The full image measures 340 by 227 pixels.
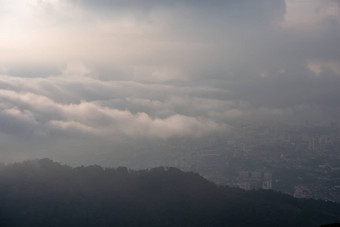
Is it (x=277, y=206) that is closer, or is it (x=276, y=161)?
(x=277, y=206)

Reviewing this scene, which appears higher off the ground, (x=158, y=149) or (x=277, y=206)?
(x=158, y=149)

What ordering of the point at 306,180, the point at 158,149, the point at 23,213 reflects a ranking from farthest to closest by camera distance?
the point at 158,149 → the point at 306,180 → the point at 23,213

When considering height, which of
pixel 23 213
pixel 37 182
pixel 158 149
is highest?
pixel 158 149

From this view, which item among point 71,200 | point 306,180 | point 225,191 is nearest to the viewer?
point 71,200

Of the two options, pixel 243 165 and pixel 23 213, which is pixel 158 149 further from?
pixel 23 213

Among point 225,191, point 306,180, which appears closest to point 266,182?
point 306,180

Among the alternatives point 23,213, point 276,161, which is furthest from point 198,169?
point 23,213
